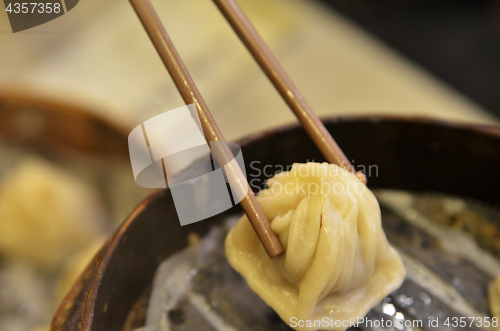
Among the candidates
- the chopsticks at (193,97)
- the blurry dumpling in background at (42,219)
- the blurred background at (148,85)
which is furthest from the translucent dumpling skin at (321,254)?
the blurry dumpling in background at (42,219)

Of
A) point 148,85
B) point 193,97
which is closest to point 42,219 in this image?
point 148,85

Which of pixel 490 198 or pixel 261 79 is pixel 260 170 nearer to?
pixel 490 198

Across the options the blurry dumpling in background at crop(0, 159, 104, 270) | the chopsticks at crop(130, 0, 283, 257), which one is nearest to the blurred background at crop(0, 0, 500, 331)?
the blurry dumpling in background at crop(0, 159, 104, 270)

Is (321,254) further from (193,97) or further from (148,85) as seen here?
(148,85)

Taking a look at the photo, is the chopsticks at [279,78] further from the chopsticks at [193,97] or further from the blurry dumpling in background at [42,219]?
the blurry dumpling in background at [42,219]

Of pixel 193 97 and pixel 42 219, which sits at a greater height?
pixel 193 97
